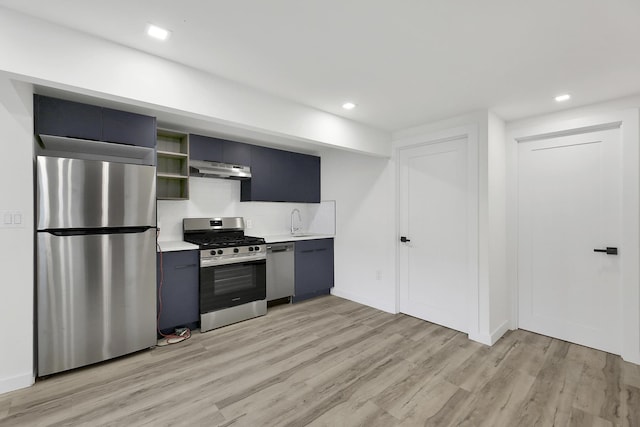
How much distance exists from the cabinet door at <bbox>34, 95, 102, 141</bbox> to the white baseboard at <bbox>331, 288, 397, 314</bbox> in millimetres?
3595

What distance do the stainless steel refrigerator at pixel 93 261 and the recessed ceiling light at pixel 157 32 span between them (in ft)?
4.05

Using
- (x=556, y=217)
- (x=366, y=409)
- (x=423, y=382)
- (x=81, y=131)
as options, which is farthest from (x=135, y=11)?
(x=556, y=217)

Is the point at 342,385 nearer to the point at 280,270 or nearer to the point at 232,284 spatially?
the point at 232,284

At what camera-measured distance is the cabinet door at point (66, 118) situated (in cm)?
222

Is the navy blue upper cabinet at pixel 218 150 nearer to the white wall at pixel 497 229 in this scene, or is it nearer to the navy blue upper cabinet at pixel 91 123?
the navy blue upper cabinet at pixel 91 123

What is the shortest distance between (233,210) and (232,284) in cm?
120

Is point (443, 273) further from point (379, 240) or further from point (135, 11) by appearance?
point (135, 11)

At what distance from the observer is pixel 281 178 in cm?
432

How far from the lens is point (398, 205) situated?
385 centimetres

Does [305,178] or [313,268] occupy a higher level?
[305,178]

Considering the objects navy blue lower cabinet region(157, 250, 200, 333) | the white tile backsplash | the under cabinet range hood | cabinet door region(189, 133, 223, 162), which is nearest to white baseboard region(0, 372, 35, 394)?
navy blue lower cabinet region(157, 250, 200, 333)

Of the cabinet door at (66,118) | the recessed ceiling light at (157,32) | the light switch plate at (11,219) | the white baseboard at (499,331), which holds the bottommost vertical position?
the white baseboard at (499,331)

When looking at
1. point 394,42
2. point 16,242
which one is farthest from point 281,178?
point 16,242

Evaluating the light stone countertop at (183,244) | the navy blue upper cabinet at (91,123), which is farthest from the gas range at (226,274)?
the navy blue upper cabinet at (91,123)
